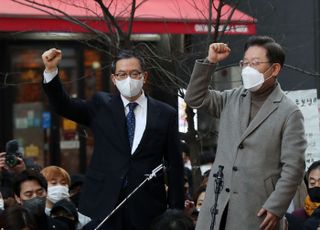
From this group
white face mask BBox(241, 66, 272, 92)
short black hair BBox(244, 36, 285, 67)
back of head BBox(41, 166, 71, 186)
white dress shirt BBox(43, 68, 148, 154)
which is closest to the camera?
white face mask BBox(241, 66, 272, 92)

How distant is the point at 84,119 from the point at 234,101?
1137 mm

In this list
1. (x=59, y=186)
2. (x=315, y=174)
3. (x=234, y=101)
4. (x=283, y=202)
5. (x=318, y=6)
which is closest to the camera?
(x=283, y=202)

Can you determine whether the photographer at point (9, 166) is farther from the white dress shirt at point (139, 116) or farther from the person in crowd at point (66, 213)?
the white dress shirt at point (139, 116)

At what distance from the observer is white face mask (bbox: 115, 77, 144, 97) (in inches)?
197

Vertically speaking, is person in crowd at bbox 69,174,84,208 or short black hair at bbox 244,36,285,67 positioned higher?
short black hair at bbox 244,36,285,67

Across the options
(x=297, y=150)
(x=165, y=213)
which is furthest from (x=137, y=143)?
(x=297, y=150)

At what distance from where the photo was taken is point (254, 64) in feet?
14.6

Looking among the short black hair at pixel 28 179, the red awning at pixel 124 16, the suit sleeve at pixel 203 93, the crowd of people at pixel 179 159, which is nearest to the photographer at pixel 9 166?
the short black hair at pixel 28 179

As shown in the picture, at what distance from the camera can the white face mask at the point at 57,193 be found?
6762mm

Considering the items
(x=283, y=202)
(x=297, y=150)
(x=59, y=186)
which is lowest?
(x=59, y=186)

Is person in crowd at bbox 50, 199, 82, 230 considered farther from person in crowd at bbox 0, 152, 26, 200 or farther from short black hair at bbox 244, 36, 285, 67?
short black hair at bbox 244, 36, 285, 67

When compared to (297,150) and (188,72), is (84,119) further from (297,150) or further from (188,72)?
(188,72)

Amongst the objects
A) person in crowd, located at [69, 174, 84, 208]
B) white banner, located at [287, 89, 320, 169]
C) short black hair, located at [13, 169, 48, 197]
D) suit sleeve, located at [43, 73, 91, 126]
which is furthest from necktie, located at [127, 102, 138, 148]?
white banner, located at [287, 89, 320, 169]

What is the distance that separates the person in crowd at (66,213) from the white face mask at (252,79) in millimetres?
2117
